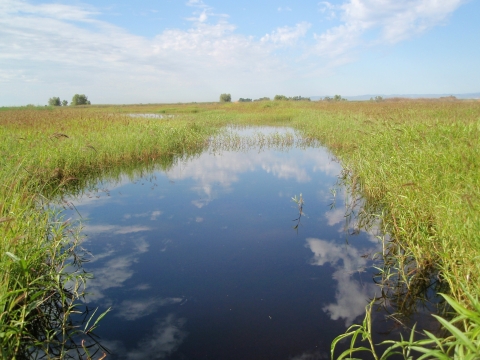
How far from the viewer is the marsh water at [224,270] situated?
8.67 ft

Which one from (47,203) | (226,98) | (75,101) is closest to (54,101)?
(75,101)

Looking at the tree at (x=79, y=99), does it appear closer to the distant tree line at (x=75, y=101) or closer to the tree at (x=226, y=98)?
the distant tree line at (x=75, y=101)

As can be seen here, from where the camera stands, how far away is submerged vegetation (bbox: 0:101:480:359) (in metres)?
2.37

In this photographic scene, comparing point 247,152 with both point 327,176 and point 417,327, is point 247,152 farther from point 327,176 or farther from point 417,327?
point 417,327

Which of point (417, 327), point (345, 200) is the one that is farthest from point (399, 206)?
point (417, 327)

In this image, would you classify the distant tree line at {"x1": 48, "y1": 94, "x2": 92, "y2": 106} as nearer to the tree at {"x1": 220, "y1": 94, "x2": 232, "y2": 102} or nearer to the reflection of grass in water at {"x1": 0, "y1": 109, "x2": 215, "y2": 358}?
the tree at {"x1": 220, "y1": 94, "x2": 232, "y2": 102}

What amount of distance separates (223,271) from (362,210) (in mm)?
2935

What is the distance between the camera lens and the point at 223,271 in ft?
11.9

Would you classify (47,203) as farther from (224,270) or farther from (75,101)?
(75,101)

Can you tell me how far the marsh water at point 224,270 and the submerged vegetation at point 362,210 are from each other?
0.32 metres

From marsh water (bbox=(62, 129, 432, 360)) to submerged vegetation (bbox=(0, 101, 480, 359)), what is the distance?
0.32m

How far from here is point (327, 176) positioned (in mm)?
7777

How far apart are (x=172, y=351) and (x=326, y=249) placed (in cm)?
239

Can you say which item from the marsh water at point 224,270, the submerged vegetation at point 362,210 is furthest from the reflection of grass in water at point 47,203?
the marsh water at point 224,270
